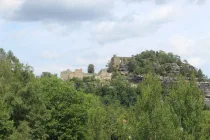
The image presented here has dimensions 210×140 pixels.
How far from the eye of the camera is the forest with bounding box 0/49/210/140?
26.0m

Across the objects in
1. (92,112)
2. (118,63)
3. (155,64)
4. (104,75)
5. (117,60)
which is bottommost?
(92,112)

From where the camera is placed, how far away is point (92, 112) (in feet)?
120

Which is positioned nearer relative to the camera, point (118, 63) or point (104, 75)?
point (104, 75)

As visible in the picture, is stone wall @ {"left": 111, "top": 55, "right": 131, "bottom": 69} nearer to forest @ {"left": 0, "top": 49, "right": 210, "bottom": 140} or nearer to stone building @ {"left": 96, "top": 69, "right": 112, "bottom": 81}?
stone building @ {"left": 96, "top": 69, "right": 112, "bottom": 81}

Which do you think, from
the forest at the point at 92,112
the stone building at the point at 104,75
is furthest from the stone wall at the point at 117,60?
the forest at the point at 92,112

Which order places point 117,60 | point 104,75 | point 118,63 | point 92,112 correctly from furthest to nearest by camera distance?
point 117,60, point 118,63, point 104,75, point 92,112

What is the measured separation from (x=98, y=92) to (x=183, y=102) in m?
93.2

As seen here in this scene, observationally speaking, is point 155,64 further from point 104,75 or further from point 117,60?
point 117,60

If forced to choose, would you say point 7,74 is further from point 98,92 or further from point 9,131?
point 98,92

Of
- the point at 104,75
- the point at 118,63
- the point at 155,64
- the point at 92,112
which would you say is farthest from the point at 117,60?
the point at 92,112

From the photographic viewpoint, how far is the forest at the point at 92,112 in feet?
85.2

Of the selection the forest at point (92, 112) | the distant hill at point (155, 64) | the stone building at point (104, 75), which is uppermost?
the distant hill at point (155, 64)

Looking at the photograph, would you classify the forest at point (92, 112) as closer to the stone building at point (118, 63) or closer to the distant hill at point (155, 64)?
the distant hill at point (155, 64)

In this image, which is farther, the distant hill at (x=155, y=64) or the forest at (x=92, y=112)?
the distant hill at (x=155, y=64)
